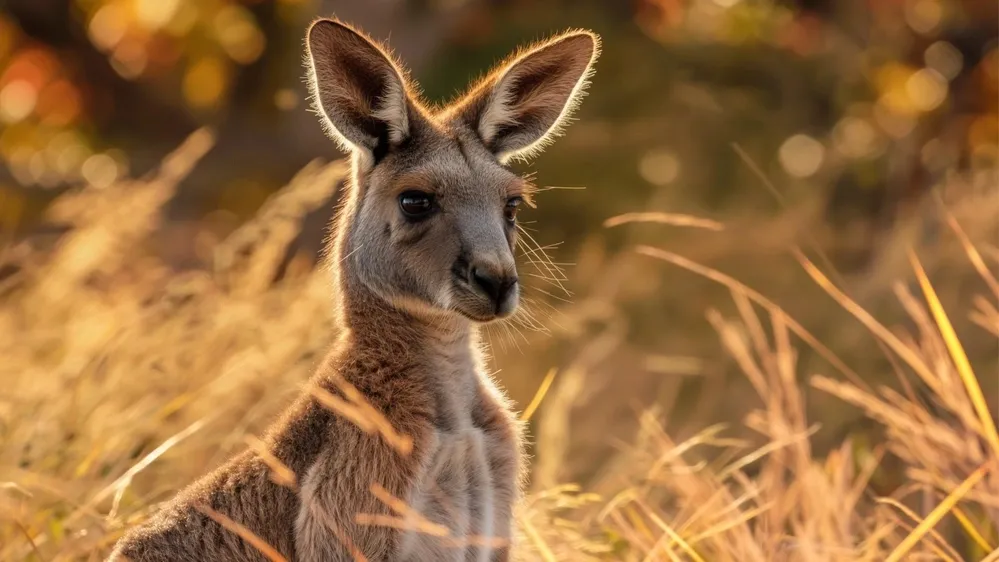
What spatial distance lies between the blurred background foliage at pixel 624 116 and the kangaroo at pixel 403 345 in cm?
544

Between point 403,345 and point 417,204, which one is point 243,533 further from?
point 417,204

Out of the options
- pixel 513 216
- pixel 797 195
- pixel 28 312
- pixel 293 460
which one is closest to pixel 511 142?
pixel 513 216

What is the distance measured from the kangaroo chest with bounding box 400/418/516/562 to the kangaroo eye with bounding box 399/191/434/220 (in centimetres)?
70

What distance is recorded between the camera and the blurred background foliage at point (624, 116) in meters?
11.2

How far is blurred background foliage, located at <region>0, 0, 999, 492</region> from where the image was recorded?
11172 mm

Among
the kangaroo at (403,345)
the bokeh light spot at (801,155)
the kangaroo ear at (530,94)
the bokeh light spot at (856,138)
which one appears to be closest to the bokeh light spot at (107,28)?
the bokeh light spot at (801,155)

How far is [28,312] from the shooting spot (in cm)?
702

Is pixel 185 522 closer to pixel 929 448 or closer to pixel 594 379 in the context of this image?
pixel 929 448

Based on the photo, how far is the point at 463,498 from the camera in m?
4.04

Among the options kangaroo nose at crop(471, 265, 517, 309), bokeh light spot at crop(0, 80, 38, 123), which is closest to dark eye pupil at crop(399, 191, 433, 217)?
kangaroo nose at crop(471, 265, 517, 309)

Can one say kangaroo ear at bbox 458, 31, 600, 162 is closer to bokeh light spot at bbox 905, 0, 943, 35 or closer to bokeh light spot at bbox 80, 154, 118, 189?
bokeh light spot at bbox 80, 154, 118, 189

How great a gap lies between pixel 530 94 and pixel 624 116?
28.1 feet

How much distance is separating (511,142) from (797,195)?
7.34m

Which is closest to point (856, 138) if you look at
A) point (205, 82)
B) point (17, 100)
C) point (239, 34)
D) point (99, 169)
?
point (239, 34)
